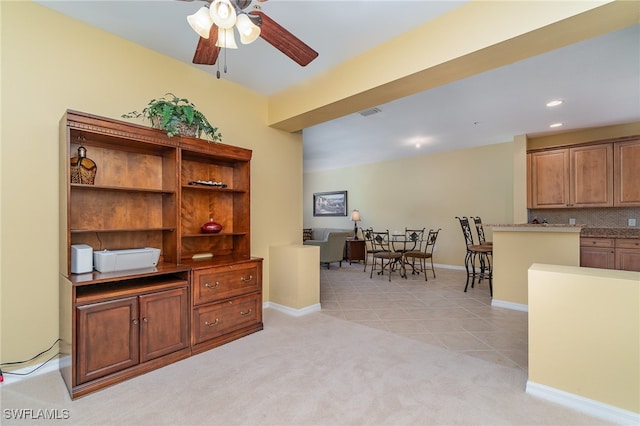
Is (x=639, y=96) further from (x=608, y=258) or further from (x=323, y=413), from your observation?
(x=323, y=413)

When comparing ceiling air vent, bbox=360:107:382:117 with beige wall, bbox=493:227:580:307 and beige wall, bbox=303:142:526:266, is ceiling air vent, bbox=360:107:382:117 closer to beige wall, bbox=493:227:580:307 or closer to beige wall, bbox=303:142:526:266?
beige wall, bbox=493:227:580:307

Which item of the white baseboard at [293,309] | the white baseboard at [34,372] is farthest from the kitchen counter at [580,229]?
the white baseboard at [34,372]

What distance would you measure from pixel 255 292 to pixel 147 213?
4.12 feet

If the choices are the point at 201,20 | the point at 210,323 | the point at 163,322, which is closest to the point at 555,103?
the point at 201,20

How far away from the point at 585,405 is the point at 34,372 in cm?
364

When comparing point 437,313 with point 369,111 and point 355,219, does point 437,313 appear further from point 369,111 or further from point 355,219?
point 355,219

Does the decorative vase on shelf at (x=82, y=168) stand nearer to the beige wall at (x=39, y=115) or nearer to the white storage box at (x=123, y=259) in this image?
the beige wall at (x=39, y=115)

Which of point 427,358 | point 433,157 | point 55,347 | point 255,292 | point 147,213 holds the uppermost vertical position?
point 433,157

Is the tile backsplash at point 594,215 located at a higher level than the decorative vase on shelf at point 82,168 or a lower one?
lower

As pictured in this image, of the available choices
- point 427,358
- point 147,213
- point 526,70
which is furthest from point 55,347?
point 526,70

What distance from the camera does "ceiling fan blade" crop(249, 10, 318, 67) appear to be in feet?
5.45

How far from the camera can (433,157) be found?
21.8 ft

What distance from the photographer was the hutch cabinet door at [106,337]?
1.84 metres

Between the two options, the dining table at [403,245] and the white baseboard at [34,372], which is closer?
the white baseboard at [34,372]
